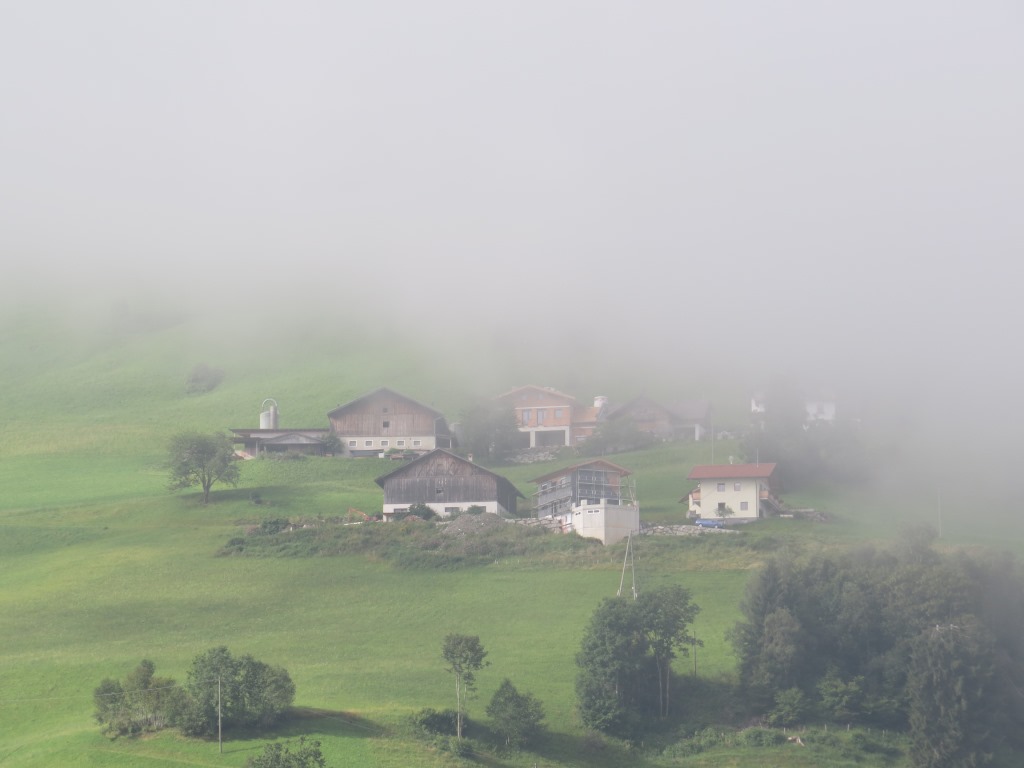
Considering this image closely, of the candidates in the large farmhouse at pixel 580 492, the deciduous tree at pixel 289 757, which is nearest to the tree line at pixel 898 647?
the deciduous tree at pixel 289 757

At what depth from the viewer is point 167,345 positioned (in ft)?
607

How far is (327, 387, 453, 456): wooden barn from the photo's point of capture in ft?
432

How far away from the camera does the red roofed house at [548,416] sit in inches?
5487

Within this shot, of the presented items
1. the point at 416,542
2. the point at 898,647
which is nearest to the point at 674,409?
the point at 416,542

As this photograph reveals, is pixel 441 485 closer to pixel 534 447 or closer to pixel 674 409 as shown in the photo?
pixel 534 447

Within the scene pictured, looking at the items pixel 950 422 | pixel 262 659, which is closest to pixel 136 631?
pixel 262 659

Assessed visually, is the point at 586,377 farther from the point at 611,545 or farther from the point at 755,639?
the point at 755,639

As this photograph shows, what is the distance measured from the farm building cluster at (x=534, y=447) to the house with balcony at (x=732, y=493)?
2.7 inches

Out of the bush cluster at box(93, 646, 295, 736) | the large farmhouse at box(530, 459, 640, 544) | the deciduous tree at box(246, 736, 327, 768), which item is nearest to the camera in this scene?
the deciduous tree at box(246, 736, 327, 768)

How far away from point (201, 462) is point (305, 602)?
2777 centimetres

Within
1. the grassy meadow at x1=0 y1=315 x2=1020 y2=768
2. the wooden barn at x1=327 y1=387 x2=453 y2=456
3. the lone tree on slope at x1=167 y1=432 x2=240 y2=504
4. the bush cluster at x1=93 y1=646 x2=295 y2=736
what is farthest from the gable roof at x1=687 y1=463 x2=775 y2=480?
the bush cluster at x1=93 y1=646 x2=295 y2=736

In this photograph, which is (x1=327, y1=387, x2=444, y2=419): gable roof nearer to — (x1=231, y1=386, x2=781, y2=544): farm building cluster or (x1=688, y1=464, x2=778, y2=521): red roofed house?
(x1=231, y1=386, x2=781, y2=544): farm building cluster

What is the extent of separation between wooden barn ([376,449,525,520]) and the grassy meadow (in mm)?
2835

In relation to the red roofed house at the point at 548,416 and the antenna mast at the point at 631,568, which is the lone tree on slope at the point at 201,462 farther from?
the red roofed house at the point at 548,416
